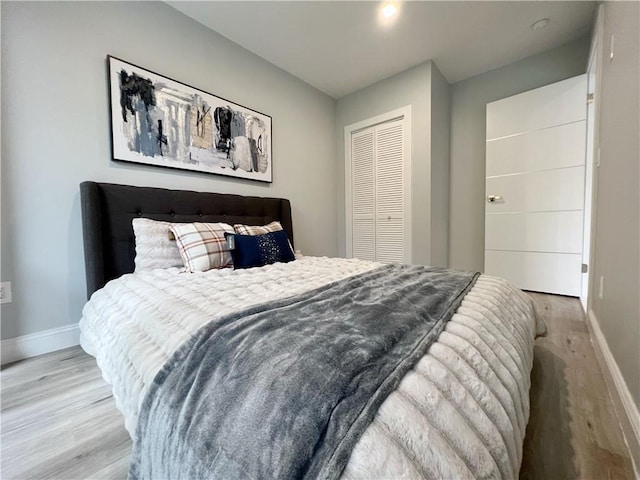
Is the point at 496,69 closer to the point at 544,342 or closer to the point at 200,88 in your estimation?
the point at 544,342

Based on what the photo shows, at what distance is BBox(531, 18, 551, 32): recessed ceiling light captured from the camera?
2317mm

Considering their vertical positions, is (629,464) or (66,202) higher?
(66,202)

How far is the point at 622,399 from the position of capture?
1076 millimetres

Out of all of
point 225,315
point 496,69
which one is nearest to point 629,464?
point 225,315

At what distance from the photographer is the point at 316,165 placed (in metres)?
3.39

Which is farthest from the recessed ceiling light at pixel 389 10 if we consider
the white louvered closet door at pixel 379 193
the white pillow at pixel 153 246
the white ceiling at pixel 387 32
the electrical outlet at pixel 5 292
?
the electrical outlet at pixel 5 292

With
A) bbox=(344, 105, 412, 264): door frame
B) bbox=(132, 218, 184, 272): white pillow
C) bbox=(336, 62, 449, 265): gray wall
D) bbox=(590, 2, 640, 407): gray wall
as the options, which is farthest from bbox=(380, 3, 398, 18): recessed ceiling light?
bbox=(132, 218, 184, 272): white pillow

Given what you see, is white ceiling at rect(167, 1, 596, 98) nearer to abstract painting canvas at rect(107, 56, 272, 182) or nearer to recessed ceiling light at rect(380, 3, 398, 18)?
recessed ceiling light at rect(380, 3, 398, 18)

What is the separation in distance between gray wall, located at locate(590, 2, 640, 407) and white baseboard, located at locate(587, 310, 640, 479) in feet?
0.13

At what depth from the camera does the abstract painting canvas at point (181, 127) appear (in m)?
1.85

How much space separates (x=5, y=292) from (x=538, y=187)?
14.4ft

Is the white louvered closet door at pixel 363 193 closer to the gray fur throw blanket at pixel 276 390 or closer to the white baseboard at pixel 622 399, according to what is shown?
the white baseboard at pixel 622 399

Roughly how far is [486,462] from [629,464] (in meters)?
0.97

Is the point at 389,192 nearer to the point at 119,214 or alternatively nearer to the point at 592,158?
the point at 592,158
